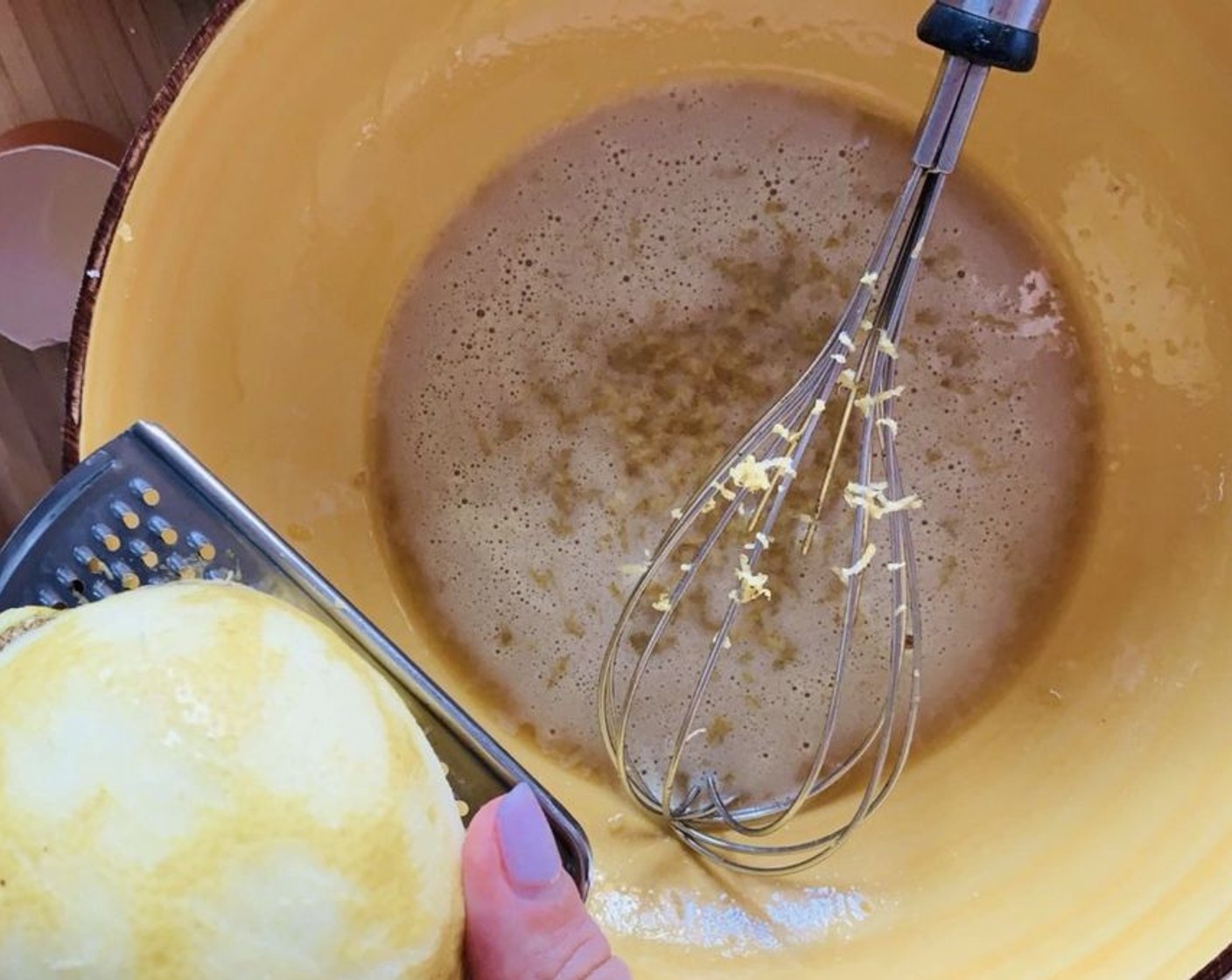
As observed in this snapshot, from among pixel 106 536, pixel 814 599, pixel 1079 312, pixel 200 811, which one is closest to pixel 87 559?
pixel 106 536

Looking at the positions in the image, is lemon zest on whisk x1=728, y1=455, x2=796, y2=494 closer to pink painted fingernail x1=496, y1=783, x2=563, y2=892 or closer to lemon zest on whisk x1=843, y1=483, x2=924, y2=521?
lemon zest on whisk x1=843, y1=483, x2=924, y2=521

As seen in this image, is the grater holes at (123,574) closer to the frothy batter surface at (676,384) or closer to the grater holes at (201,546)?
the grater holes at (201,546)

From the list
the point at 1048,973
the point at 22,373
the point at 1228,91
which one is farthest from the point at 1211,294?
the point at 22,373

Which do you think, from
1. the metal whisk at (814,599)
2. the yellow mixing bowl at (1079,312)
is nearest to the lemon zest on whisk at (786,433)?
the metal whisk at (814,599)

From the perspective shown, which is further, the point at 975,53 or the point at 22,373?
the point at 22,373

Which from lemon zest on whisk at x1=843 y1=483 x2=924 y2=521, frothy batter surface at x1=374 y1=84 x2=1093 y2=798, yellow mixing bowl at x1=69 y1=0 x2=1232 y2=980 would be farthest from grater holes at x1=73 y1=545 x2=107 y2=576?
lemon zest on whisk at x1=843 y1=483 x2=924 y2=521

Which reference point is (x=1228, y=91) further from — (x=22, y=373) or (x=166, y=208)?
(x=22, y=373)

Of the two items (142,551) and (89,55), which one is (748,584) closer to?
(142,551)

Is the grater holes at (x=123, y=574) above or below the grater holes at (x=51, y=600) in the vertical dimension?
above

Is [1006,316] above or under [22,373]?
above
